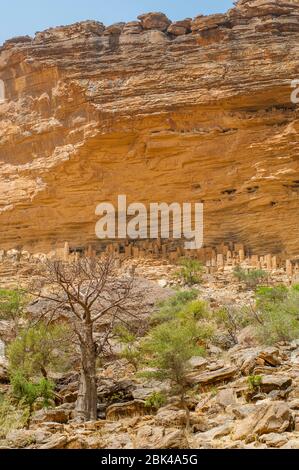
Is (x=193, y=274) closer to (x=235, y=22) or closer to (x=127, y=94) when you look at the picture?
(x=127, y=94)

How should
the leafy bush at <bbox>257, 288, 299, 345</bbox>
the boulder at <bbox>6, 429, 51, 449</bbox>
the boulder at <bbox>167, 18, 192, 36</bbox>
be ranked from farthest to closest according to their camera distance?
the boulder at <bbox>167, 18, 192, 36</bbox>
the leafy bush at <bbox>257, 288, 299, 345</bbox>
the boulder at <bbox>6, 429, 51, 449</bbox>

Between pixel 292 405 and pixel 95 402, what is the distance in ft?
12.6

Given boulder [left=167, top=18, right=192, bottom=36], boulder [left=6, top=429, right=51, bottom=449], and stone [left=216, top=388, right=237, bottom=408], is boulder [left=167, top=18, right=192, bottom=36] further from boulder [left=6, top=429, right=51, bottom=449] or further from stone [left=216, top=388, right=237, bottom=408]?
boulder [left=6, top=429, right=51, bottom=449]

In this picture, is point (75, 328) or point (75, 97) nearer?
point (75, 328)

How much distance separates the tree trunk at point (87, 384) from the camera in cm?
1188

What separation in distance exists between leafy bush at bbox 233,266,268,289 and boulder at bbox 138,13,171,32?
40.6ft

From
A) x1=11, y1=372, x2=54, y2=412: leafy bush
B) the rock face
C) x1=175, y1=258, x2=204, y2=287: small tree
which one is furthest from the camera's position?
the rock face

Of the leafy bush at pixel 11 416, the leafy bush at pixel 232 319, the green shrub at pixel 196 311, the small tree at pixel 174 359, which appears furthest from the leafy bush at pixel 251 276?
the leafy bush at pixel 11 416

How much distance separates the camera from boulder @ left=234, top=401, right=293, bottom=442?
888 cm

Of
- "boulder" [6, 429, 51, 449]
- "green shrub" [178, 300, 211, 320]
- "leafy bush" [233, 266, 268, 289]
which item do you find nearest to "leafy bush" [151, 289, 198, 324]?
"green shrub" [178, 300, 211, 320]
